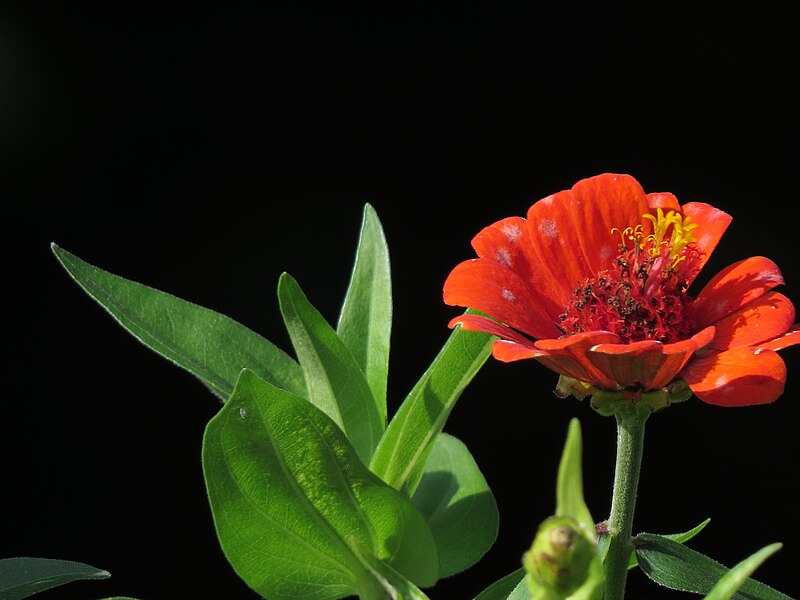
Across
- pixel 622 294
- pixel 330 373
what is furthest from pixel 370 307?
pixel 622 294

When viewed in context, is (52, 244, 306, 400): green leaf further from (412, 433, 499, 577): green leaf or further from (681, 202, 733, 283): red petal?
(681, 202, 733, 283): red petal

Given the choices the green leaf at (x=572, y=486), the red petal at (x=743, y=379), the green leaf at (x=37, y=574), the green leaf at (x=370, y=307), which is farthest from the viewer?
the green leaf at (x=370, y=307)

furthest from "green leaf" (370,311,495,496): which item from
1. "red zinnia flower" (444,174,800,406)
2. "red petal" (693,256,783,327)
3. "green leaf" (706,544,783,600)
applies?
"green leaf" (706,544,783,600)

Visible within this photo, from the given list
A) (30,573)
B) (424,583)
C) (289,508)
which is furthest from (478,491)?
(30,573)

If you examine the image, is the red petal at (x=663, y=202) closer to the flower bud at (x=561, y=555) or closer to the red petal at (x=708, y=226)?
the red petal at (x=708, y=226)

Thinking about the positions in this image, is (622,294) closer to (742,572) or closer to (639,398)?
(639,398)

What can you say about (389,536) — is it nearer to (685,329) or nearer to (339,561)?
(339,561)

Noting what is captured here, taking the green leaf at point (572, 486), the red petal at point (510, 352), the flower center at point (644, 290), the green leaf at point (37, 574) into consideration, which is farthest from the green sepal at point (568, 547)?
the green leaf at point (37, 574)
